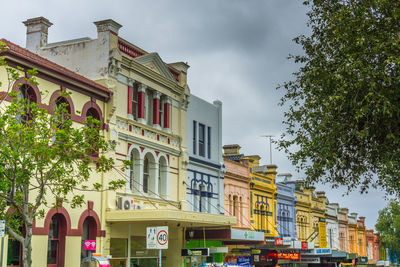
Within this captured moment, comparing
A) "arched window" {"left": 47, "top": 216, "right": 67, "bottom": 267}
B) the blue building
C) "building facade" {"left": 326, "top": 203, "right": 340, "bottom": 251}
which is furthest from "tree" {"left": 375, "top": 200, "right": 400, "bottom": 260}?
"arched window" {"left": 47, "top": 216, "right": 67, "bottom": 267}

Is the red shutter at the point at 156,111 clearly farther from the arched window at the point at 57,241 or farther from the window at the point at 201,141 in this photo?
the arched window at the point at 57,241

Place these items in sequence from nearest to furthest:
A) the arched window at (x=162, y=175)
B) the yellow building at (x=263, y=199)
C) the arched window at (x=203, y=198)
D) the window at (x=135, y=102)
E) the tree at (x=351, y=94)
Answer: the tree at (x=351, y=94) → the window at (x=135, y=102) → the arched window at (x=162, y=175) → the arched window at (x=203, y=198) → the yellow building at (x=263, y=199)

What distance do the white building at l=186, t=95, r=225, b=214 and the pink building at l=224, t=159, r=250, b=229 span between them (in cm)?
120

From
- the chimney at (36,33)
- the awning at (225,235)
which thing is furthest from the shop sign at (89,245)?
the chimney at (36,33)

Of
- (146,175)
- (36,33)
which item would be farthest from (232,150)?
(36,33)

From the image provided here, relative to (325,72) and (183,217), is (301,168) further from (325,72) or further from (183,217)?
(183,217)

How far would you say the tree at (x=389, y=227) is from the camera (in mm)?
72750

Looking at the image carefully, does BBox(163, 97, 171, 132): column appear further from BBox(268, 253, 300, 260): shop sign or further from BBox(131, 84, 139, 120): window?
BBox(268, 253, 300, 260): shop sign

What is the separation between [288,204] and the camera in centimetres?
4631

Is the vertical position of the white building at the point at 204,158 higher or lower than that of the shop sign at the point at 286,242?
higher

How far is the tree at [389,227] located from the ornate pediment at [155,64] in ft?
163

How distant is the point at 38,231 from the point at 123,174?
5.38m

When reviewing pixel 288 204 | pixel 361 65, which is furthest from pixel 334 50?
pixel 288 204

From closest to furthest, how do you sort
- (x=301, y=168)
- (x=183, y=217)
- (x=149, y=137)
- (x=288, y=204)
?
(x=301, y=168)
(x=183, y=217)
(x=149, y=137)
(x=288, y=204)
